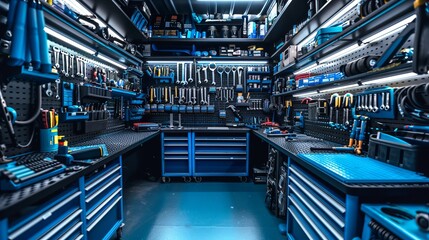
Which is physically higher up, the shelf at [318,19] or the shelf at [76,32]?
the shelf at [318,19]

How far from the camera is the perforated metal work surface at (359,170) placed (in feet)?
3.13

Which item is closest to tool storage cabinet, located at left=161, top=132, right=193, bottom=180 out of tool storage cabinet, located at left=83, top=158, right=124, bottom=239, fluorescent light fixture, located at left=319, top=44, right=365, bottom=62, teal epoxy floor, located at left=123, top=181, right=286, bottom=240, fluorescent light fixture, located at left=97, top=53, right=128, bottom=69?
teal epoxy floor, located at left=123, top=181, right=286, bottom=240

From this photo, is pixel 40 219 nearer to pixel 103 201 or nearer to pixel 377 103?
pixel 103 201

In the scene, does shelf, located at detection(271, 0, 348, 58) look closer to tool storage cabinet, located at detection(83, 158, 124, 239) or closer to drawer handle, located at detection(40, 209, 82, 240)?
tool storage cabinet, located at detection(83, 158, 124, 239)

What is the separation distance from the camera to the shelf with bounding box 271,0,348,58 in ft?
6.60

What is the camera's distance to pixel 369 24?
1.38 m

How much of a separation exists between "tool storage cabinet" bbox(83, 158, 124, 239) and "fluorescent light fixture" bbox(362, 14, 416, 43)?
2.16 metres

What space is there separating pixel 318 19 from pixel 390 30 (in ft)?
3.14

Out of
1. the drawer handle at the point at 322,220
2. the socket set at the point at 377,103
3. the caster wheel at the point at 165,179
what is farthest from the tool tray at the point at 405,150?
the caster wheel at the point at 165,179

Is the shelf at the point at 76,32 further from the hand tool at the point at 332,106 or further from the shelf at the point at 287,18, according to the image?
the hand tool at the point at 332,106

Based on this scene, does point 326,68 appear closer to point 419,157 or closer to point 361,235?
point 419,157

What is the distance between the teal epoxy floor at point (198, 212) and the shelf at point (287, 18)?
2.39 metres

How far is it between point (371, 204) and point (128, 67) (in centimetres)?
324

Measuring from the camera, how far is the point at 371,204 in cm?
91
